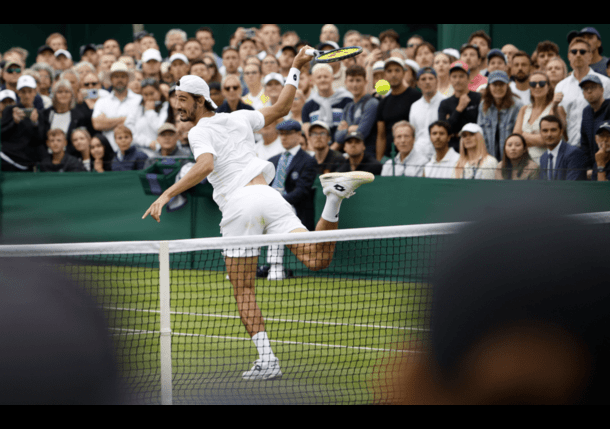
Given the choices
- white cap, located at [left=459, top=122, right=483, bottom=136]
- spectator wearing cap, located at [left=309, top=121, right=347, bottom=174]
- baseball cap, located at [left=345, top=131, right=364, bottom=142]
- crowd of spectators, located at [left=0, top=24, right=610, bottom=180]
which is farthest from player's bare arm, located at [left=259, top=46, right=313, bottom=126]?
spectator wearing cap, located at [left=309, top=121, right=347, bottom=174]

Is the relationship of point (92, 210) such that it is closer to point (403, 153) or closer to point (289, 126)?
point (289, 126)

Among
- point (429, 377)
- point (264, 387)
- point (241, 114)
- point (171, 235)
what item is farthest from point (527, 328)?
point (171, 235)

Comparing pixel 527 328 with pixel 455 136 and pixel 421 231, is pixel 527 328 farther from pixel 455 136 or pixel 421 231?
pixel 455 136

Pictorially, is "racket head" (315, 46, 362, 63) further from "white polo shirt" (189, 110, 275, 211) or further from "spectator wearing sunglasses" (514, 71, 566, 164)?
"spectator wearing sunglasses" (514, 71, 566, 164)

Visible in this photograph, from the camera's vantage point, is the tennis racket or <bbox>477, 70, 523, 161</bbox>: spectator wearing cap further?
<bbox>477, 70, 523, 161</bbox>: spectator wearing cap

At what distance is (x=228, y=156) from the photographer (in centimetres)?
594

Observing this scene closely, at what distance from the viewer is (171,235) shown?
10.8m

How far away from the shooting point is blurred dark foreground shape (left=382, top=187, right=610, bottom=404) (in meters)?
2.01

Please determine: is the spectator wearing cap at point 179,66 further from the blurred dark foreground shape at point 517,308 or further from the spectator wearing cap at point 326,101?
the blurred dark foreground shape at point 517,308

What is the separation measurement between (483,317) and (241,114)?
4387mm

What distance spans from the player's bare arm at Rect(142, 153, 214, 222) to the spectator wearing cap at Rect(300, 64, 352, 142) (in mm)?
5355

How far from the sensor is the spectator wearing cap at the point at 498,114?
30.3 ft

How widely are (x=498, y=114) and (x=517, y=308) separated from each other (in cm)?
759

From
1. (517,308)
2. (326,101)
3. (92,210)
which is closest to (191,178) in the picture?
(517,308)
